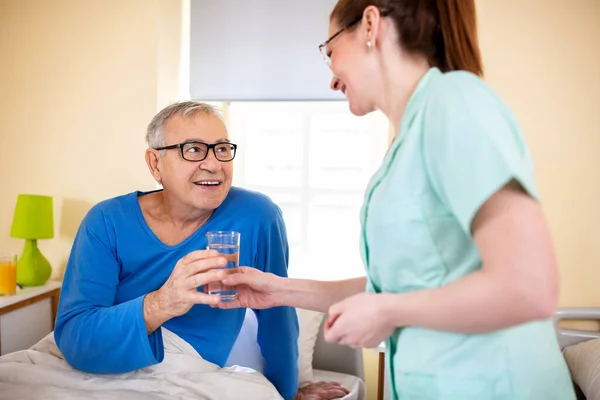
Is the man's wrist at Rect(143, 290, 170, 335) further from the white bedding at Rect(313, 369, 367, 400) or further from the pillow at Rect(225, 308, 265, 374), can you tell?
the white bedding at Rect(313, 369, 367, 400)

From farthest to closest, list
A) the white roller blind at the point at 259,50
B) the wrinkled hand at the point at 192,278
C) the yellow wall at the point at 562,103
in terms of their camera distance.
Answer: the white roller blind at the point at 259,50 → the yellow wall at the point at 562,103 → the wrinkled hand at the point at 192,278

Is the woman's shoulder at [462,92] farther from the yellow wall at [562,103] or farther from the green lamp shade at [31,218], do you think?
the green lamp shade at [31,218]

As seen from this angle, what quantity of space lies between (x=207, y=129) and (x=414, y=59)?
1.03m

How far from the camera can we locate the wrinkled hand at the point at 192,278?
133 cm

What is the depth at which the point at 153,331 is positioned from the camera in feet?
5.18

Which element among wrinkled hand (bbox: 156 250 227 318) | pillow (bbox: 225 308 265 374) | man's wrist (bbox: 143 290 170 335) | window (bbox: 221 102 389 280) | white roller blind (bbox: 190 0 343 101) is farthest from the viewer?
window (bbox: 221 102 389 280)

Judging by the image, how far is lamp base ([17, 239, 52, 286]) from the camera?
3.01 metres

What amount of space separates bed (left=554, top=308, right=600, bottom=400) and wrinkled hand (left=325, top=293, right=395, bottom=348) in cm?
185

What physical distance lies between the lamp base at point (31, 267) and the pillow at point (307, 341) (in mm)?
1603

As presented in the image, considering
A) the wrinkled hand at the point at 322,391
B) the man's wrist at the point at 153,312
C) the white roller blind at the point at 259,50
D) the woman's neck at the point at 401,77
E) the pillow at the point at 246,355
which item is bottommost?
the wrinkled hand at the point at 322,391

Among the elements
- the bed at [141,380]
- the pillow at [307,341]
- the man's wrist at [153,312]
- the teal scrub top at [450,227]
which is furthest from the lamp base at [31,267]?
the teal scrub top at [450,227]

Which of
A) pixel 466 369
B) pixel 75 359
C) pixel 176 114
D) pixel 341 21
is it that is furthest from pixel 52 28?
pixel 466 369

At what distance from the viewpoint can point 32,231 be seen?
295 cm

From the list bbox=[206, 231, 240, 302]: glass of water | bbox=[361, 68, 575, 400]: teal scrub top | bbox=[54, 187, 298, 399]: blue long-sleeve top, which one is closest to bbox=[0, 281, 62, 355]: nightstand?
bbox=[54, 187, 298, 399]: blue long-sleeve top
